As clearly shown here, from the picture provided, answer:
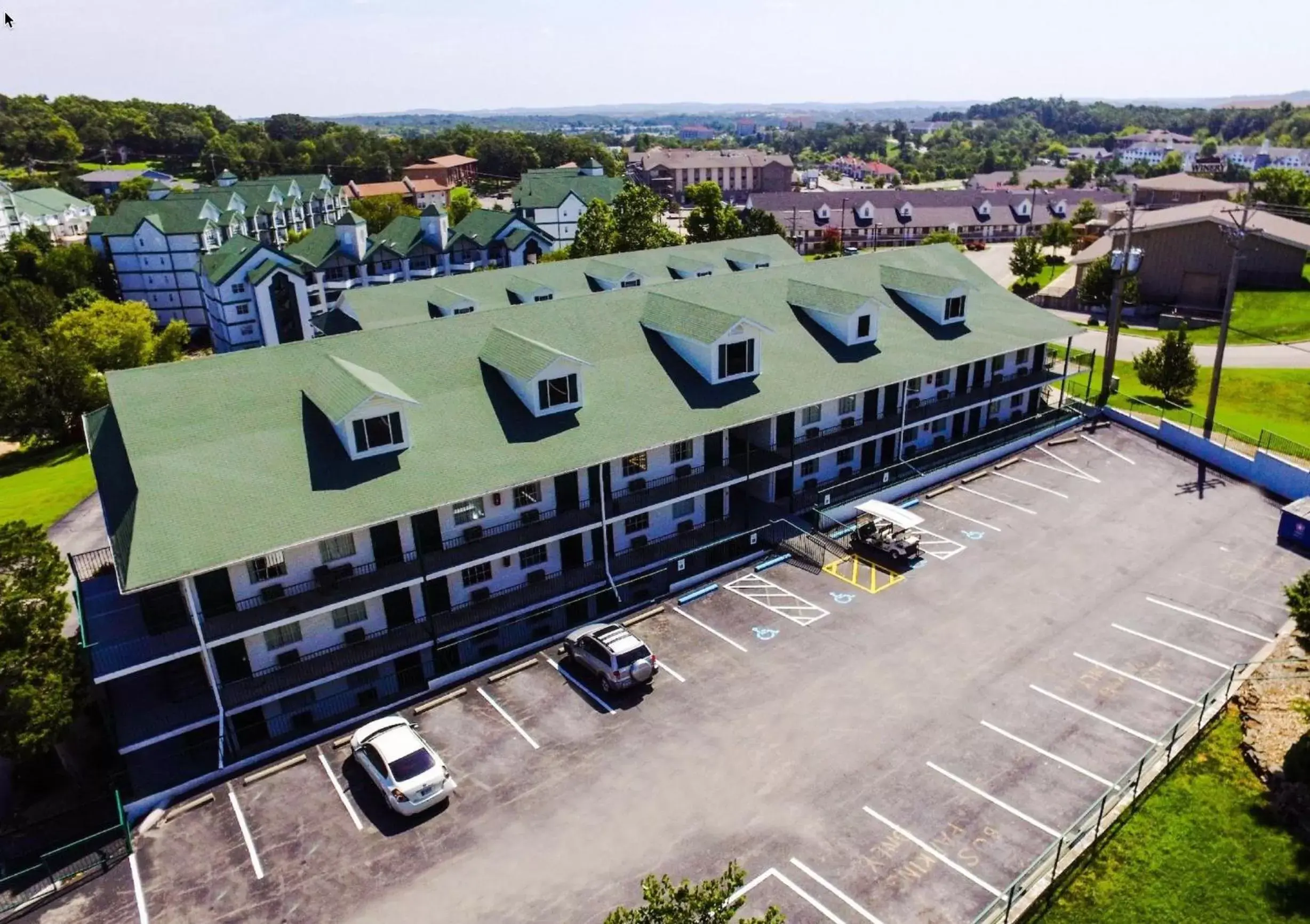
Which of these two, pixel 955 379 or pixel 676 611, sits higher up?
pixel 955 379

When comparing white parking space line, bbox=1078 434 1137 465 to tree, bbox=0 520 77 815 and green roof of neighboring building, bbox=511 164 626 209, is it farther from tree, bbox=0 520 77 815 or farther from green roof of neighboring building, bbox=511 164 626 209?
green roof of neighboring building, bbox=511 164 626 209

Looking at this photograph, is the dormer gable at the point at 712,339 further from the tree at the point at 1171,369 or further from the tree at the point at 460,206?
the tree at the point at 460,206

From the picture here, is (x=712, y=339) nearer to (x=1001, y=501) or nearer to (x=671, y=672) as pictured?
(x=671, y=672)

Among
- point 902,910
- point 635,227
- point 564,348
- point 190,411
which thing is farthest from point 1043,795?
point 635,227

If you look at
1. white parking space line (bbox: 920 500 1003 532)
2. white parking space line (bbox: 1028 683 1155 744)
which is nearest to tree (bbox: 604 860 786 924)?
white parking space line (bbox: 1028 683 1155 744)

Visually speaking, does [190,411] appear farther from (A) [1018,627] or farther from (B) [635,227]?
(B) [635,227]

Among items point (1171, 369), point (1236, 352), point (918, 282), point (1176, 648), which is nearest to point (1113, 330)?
point (1171, 369)
